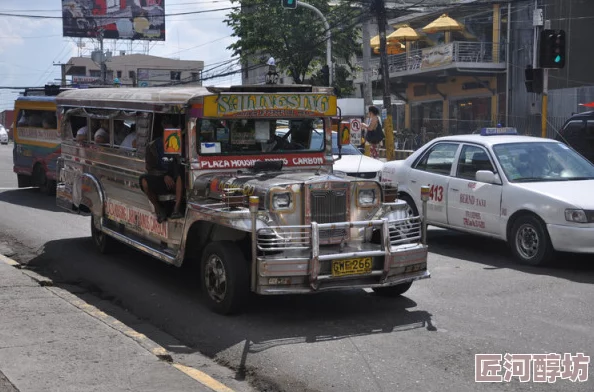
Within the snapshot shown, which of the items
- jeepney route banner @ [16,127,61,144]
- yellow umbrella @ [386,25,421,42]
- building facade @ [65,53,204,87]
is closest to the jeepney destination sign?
jeepney route banner @ [16,127,61,144]

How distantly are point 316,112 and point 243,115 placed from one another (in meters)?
0.96

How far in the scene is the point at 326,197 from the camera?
745 cm

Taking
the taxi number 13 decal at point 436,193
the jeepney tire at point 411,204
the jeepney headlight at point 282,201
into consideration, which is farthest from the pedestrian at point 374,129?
the jeepney headlight at point 282,201

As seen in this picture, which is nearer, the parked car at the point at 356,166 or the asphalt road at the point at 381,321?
the asphalt road at the point at 381,321

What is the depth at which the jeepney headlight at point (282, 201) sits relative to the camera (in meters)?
7.28

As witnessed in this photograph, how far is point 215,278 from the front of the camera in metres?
7.67

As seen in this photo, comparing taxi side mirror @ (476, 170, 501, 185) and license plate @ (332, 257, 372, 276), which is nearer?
license plate @ (332, 257, 372, 276)

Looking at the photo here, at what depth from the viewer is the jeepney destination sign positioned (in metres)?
8.29

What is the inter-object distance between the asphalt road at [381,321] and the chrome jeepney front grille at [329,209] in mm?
797

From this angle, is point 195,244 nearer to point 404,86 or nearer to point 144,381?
point 144,381

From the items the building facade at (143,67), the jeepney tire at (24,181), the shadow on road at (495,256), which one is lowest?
the shadow on road at (495,256)

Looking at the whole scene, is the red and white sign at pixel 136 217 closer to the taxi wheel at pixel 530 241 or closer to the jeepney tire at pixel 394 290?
the jeepney tire at pixel 394 290

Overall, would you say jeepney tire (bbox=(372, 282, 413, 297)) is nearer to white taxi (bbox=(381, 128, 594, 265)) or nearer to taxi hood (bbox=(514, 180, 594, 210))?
white taxi (bbox=(381, 128, 594, 265))

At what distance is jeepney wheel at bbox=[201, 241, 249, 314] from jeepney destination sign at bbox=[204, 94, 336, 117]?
1.52 metres
